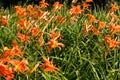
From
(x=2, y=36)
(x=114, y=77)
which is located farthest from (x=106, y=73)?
(x=2, y=36)

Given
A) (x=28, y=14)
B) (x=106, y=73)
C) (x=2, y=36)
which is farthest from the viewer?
(x=28, y=14)

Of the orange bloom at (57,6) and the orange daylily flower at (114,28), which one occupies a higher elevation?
the orange bloom at (57,6)

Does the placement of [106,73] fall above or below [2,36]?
below

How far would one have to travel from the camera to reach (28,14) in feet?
14.9

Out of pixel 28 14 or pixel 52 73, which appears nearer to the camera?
pixel 52 73

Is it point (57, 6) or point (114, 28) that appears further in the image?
point (57, 6)

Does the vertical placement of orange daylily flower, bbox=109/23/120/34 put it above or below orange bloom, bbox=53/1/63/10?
below

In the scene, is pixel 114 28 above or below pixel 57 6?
below

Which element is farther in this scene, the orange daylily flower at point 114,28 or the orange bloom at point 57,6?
the orange bloom at point 57,6

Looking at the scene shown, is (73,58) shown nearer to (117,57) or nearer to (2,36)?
(117,57)

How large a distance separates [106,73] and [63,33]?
0.78 m

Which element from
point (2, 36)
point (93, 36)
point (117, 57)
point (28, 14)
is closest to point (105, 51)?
point (117, 57)

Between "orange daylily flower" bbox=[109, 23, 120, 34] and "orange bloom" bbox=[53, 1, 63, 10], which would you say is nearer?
"orange daylily flower" bbox=[109, 23, 120, 34]

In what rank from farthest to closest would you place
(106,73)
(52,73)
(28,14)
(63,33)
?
(28,14) < (63,33) < (106,73) < (52,73)
